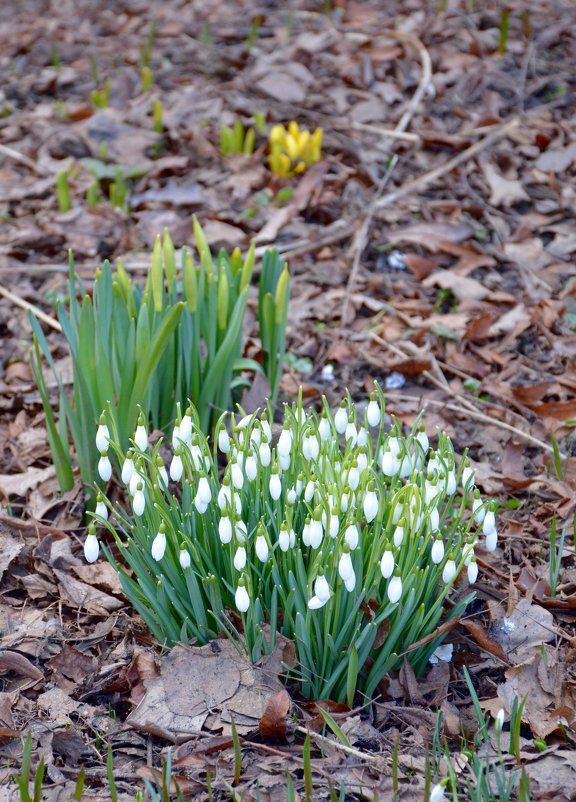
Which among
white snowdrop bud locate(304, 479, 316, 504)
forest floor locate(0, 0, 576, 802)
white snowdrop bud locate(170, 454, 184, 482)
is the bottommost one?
forest floor locate(0, 0, 576, 802)

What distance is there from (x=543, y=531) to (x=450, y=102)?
340cm

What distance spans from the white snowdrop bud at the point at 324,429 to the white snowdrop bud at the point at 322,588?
1.53ft

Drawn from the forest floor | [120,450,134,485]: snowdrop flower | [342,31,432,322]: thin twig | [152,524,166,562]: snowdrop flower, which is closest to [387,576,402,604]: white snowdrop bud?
the forest floor

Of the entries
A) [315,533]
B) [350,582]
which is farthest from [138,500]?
[350,582]

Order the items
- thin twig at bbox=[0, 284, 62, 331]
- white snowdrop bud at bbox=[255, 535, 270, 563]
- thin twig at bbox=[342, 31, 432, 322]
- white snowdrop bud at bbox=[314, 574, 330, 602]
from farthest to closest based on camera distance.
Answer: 1. thin twig at bbox=[342, 31, 432, 322]
2. thin twig at bbox=[0, 284, 62, 331]
3. white snowdrop bud at bbox=[255, 535, 270, 563]
4. white snowdrop bud at bbox=[314, 574, 330, 602]

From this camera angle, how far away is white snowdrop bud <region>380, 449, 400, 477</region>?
6.88 ft

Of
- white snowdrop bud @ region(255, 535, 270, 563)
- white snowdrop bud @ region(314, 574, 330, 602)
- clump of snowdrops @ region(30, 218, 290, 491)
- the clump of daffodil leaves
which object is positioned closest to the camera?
white snowdrop bud @ region(314, 574, 330, 602)

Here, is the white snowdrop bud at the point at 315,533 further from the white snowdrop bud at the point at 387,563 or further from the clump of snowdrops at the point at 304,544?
the white snowdrop bud at the point at 387,563

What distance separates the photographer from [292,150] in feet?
15.3

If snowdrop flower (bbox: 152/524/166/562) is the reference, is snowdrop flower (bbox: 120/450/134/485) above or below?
above

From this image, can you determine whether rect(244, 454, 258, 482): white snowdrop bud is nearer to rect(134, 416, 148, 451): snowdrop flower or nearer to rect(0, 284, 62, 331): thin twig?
rect(134, 416, 148, 451): snowdrop flower

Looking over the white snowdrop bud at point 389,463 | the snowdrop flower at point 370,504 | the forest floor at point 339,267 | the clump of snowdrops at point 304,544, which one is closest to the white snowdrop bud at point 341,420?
the clump of snowdrops at point 304,544

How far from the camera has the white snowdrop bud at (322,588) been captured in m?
1.85

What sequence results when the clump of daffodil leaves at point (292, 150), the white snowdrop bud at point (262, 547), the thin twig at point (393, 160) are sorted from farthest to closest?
the clump of daffodil leaves at point (292, 150) → the thin twig at point (393, 160) → the white snowdrop bud at point (262, 547)
